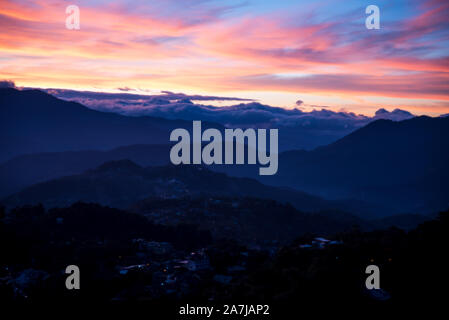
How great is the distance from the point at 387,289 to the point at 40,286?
912 inches

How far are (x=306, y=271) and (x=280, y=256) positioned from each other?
169 inches

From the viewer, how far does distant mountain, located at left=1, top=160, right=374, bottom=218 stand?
99.8 m

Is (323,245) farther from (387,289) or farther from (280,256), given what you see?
(387,289)

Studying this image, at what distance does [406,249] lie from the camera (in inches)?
1222

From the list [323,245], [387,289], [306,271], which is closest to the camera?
[387,289]

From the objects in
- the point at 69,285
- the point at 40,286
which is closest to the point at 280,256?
the point at 69,285

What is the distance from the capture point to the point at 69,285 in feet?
96.8

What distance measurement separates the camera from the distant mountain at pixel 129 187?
99.8 meters

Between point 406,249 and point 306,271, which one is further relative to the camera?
point 406,249

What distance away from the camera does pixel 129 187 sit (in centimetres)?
10938
